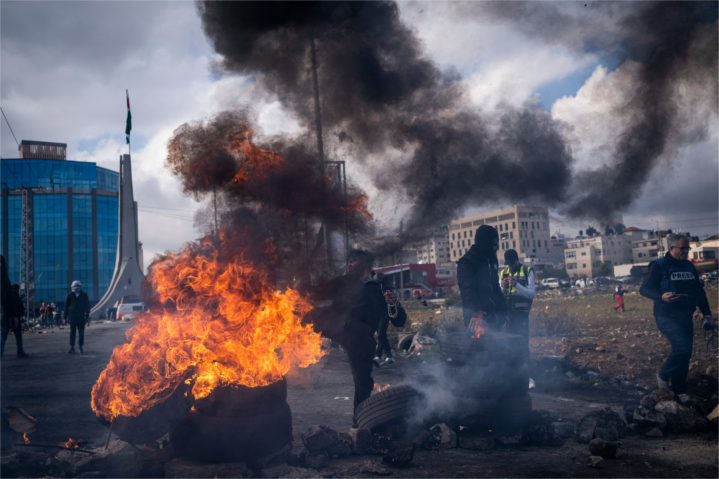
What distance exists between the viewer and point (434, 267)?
4219 cm

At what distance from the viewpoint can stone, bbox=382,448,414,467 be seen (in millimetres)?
4039

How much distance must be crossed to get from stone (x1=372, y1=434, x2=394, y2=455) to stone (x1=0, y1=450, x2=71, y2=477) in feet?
8.93

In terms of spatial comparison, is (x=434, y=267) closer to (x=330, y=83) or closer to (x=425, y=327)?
(x=425, y=327)

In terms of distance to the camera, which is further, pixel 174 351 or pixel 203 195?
pixel 203 195

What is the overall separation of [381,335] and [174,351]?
6.08 meters

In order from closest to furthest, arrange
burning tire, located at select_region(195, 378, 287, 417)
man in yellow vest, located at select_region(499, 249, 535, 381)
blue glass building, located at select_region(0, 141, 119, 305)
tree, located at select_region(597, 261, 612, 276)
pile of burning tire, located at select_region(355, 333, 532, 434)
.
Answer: burning tire, located at select_region(195, 378, 287, 417) → pile of burning tire, located at select_region(355, 333, 532, 434) → man in yellow vest, located at select_region(499, 249, 535, 381) → blue glass building, located at select_region(0, 141, 119, 305) → tree, located at select_region(597, 261, 612, 276)

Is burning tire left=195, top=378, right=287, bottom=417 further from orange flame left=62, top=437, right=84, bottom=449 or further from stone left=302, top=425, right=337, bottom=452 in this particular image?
orange flame left=62, top=437, right=84, bottom=449

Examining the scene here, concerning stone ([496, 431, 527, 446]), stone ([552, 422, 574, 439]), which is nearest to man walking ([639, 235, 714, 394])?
stone ([552, 422, 574, 439])

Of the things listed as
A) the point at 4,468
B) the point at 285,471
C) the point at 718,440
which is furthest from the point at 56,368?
the point at 718,440

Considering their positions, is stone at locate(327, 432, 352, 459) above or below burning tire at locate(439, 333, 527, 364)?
below

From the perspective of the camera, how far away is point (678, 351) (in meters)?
5.52

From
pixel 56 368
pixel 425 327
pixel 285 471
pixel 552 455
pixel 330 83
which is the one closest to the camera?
pixel 285 471

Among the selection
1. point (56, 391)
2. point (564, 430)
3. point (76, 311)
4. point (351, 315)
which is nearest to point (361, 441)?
point (351, 315)

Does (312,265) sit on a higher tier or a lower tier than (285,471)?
higher
